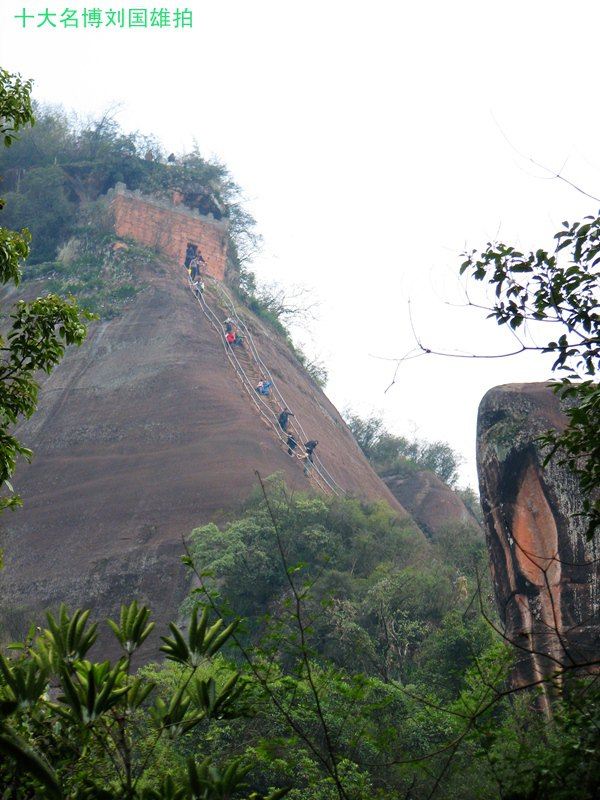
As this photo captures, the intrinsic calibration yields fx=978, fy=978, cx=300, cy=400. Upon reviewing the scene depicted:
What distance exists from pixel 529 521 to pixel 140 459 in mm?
13733

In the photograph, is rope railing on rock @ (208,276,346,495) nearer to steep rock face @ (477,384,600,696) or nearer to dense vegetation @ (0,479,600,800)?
dense vegetation @ (0,479,600,800)

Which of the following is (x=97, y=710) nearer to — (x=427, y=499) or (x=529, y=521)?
(x=529, y=521)

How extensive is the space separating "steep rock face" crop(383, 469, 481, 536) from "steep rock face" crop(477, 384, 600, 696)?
59.6 feet

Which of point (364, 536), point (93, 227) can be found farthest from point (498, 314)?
point (93, 227)

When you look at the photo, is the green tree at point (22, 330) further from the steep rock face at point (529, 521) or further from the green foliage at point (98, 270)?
the green foliage at point (98, 270)

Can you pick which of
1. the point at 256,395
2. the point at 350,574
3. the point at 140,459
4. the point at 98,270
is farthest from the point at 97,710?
the point at 98,270

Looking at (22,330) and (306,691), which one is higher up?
(22,330)

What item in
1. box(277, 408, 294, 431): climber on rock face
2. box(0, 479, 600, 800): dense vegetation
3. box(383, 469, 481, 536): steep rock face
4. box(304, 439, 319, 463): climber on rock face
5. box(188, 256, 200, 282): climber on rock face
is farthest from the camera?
box(188, 256, 200, 282): climber on rock face

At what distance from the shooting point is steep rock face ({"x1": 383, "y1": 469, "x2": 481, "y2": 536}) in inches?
1265

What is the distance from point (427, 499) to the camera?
110 ft

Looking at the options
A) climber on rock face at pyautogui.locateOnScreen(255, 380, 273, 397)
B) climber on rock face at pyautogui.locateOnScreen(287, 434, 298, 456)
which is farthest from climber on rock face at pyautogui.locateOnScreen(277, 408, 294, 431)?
climber on rock face at pyautogui.locateOnScreen(255, 380, 273, 397)

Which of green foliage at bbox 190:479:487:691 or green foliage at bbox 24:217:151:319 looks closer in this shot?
green foliage at bbox 190:479:487:691

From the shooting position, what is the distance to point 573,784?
10.9 ft

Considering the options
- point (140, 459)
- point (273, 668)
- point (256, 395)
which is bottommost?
point (273, 668)
